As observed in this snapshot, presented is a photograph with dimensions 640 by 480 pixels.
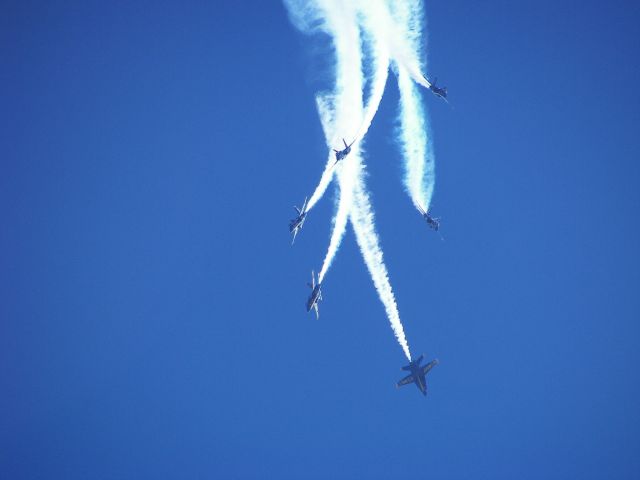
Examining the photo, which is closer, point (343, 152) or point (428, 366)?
point (343, 152)

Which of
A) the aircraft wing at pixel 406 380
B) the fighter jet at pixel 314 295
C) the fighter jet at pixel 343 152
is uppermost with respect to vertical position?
the fighter jet at pixel 343 152

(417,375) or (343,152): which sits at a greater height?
(343,152)

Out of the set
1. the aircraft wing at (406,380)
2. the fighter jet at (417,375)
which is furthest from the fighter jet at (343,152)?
the aircraft wing at (406,380)

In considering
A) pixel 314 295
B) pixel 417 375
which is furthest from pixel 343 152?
pixel 417 375

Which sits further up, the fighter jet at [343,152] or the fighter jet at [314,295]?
the fighter jet at [343,152]

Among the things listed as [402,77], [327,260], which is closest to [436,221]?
[327,260]

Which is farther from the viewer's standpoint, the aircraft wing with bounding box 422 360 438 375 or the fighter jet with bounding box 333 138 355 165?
the aircraft wing with bounding box 422 360 438 375

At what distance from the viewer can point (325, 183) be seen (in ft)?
56.8

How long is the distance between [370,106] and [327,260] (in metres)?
7.77

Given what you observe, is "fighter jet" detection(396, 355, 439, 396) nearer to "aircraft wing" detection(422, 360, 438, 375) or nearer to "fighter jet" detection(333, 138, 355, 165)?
"aircraft wing" detection(422, 360, 438, 375)

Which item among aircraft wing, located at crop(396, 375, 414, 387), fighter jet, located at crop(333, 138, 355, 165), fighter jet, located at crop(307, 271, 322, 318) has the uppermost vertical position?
fighter jet, located at crop(333, 138, 355, 165)

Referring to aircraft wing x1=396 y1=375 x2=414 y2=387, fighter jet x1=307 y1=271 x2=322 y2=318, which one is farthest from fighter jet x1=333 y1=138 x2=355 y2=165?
aircraft wing x1=396 y1=375 x2=414 y2=387

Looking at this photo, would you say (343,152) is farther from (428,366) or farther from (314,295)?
(428,366)

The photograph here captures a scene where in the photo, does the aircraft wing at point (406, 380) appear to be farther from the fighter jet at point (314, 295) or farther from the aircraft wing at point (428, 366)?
the fighter jet at point (314, 295)
